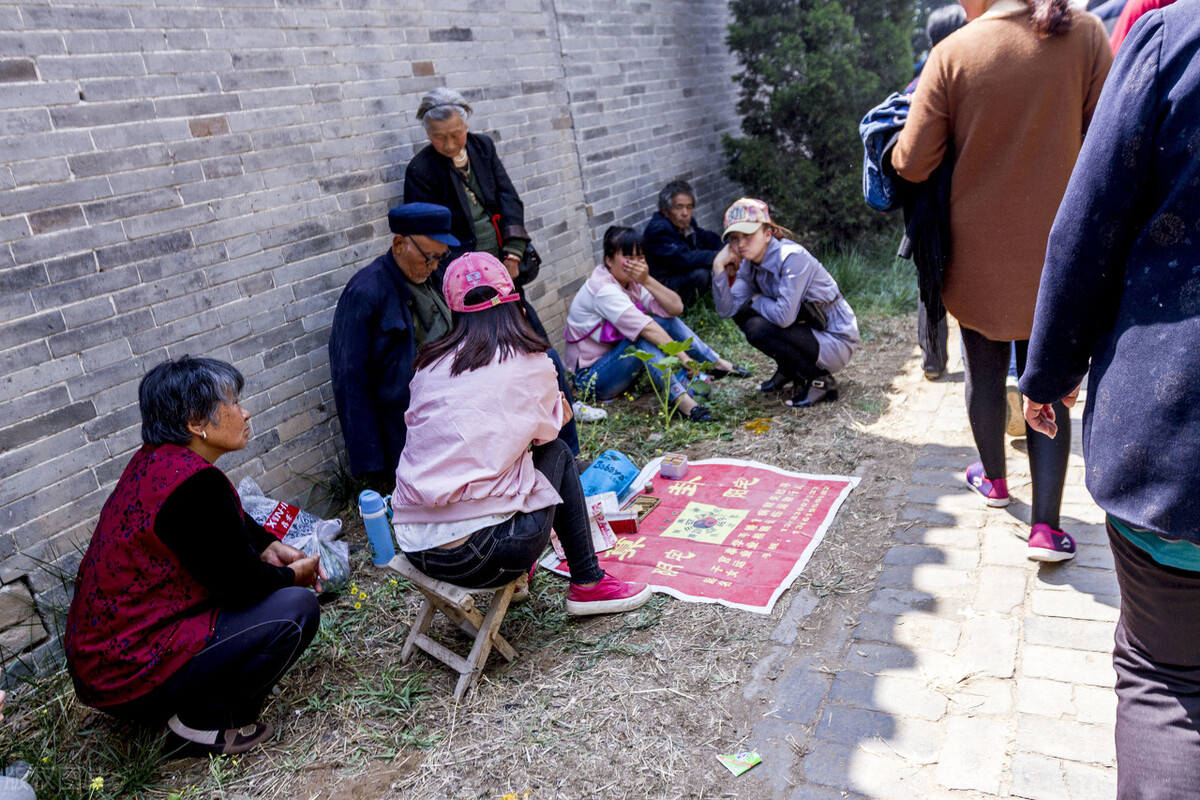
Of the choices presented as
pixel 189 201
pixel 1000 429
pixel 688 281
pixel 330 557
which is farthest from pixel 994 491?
pixel 189 201

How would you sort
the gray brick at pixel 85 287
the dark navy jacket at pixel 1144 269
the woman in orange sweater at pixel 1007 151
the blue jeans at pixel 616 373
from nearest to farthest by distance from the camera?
the dark navy jacket at pixel 1144 269 < the woman in orange sweater at pixel 1007 151 < the gray brick at pixel 85 287 < the blue jeans at pixel 616 373

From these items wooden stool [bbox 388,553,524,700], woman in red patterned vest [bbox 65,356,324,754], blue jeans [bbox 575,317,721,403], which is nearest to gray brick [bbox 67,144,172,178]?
woman in red patterned vest [bbox 65,356,324,754]

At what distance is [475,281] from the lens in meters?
3.01

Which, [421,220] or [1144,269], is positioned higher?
[421,220]

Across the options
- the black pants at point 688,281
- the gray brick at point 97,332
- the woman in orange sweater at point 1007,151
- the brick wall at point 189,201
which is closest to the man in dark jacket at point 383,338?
the brick wall at point 189,201

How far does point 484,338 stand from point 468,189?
2.37 metres

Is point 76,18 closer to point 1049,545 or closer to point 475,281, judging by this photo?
point 475,281

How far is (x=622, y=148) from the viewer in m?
7.24

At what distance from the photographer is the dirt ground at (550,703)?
254 centimetres

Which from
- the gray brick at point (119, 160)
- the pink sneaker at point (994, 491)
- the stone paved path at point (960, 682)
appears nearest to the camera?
the stone paved path at point (960, 682)

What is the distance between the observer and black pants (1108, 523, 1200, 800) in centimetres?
149

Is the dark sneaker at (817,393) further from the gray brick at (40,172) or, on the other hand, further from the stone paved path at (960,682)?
the gray brick at (40,172)

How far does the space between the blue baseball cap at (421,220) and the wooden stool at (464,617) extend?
1.92 meters

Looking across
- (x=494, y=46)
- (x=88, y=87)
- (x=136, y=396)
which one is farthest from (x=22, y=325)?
(x=494, y=46)
